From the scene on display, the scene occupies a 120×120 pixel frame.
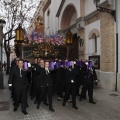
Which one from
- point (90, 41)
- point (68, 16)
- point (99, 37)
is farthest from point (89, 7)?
point (68, 16)

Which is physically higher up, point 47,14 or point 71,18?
point 47,14

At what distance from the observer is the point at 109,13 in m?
11.5

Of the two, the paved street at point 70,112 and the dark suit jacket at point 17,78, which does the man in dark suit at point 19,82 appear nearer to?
the dark suit jacket at point 17,78

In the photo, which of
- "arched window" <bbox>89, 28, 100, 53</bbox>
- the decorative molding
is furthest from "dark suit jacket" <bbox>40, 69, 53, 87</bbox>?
"arched window" <bbox>89, 28, 100, 53</bbox>

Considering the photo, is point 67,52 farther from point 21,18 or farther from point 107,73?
point 21,18

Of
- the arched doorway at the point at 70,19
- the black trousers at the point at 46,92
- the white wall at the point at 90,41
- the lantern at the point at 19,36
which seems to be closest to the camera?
the black trousers at the point at 46,92

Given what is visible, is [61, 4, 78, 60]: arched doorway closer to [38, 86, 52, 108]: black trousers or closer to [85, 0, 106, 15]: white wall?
[85, 0, 106, 15]: white wall

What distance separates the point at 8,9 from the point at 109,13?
12.1 meters

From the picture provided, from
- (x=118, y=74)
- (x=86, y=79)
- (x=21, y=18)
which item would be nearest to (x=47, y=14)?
(x=21, y=18)

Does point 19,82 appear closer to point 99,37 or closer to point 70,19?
point 99,37

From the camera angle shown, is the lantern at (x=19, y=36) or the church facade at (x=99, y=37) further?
the church facade at (x=99, y=37)

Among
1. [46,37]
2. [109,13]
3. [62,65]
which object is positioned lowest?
[62,65]

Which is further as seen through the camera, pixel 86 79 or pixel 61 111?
pixel 86 79

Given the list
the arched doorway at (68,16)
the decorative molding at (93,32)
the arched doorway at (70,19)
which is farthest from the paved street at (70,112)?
the arched doorway at (68,16)
